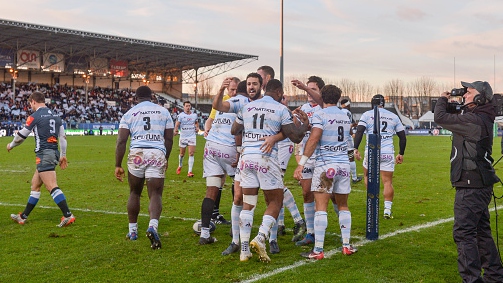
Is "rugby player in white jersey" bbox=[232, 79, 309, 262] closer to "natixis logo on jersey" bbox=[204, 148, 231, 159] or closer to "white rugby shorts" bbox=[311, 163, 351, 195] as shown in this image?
"white rugby shorts" bbox=[311, 163, 351, 195]

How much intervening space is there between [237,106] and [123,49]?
58.5 m

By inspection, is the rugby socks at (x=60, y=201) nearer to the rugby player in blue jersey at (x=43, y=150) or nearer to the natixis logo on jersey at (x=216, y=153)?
the rugby player in blue jersey at (x=43, y=150)

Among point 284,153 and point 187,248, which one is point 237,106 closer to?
point 284,153

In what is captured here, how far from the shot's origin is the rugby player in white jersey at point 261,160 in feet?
21.8

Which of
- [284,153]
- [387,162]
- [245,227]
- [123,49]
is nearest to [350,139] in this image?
[387,162]

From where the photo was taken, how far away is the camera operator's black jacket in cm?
543

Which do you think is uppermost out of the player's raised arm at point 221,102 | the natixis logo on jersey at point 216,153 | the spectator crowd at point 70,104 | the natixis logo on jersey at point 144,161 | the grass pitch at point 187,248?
the spectator crowd at point 70,104

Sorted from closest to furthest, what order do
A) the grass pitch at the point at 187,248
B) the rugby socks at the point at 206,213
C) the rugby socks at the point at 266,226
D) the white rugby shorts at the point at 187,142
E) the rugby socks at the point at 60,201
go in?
the grass pitch at the point at 187,248 < the rugby socks at the point at 266,226 < the rugby socks at the point at 206,213 < the rugby socks at the point at 60,201 < the white rugby shorts at the point at 187,142

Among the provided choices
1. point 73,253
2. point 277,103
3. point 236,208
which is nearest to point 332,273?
point 236,208

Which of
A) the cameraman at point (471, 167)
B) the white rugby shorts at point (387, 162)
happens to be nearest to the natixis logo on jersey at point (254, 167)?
the cameraman at point (471, 167)

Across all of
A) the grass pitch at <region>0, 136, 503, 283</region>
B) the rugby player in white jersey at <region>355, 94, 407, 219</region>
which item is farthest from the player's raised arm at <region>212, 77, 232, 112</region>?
the rugby player in white jersey at <region>355, 94, 407, 219</region>

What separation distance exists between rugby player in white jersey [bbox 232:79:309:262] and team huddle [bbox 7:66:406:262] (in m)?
0.01

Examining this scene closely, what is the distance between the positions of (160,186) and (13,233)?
2680 millimetres

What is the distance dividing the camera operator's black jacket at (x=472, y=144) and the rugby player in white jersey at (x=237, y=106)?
245cm
